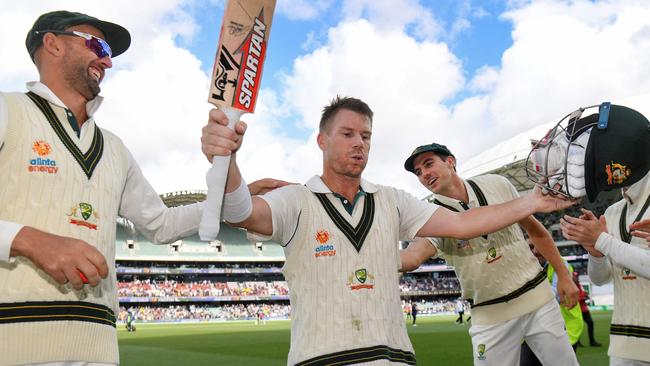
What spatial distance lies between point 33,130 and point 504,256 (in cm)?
392

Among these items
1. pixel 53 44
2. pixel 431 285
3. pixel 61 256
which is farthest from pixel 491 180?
pixel 431 285

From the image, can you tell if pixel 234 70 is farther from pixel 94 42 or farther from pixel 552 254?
pixel 552 254

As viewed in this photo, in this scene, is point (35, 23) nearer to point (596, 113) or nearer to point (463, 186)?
point (596, 113)

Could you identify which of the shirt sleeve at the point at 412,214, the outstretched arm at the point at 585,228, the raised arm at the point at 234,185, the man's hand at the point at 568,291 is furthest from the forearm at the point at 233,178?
the man's hand at the point at 568,291

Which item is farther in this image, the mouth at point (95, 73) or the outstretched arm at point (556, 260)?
the outstretched arm at point (556, 260)

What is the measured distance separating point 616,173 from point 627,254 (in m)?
0.69

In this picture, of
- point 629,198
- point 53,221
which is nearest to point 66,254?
point 53,221

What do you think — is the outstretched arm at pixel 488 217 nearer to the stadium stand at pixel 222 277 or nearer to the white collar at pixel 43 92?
the white collar at pixel 43 92

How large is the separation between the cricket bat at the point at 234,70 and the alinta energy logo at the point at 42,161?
0.96 m

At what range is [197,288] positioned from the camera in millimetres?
58656

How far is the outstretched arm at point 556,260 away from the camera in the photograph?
4832mm

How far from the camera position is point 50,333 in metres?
2.33

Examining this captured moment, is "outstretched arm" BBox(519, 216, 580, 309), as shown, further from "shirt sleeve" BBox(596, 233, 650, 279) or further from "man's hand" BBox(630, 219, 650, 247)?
"man's hand" BBox(630, 219, 650, 247)

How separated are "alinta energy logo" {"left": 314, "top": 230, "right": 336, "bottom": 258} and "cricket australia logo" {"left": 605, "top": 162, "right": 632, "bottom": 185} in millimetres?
1579
